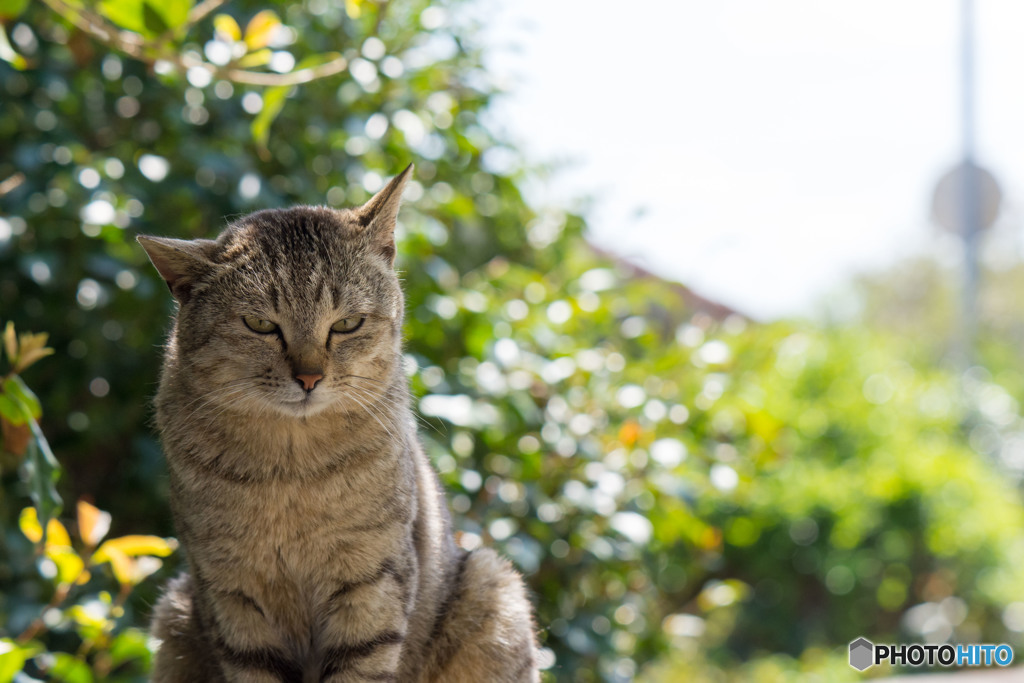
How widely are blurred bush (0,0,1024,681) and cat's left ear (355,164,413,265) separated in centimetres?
48

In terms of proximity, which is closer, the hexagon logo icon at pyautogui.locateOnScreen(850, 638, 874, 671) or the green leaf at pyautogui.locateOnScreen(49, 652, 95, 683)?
the green leaf at pyautogui.locateOnScreen(49, 652, 95, 683)

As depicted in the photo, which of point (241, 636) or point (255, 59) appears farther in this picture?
point (255, 59)

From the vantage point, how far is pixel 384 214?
1837 mm

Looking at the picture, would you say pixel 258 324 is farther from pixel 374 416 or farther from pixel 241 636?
pixel 241 636

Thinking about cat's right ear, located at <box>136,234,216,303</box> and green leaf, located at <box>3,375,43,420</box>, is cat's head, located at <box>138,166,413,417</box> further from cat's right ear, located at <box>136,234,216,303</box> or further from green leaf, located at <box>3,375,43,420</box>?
green leaf, located at <box>3,375,43,420</box>

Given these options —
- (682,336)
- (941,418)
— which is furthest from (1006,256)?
(682,336)

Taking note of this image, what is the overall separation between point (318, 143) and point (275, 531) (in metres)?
1.56

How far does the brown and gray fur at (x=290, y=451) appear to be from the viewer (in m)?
1.67

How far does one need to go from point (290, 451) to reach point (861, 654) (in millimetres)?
2308

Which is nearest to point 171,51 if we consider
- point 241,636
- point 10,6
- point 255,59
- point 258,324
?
point 255,59

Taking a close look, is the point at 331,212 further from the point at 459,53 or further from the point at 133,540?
the point at 459,53

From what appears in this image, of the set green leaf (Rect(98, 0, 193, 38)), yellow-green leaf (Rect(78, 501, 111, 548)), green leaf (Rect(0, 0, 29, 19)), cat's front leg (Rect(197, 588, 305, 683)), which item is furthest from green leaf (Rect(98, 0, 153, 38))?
cat's front leg (Rect(197, 588, 305, 683))

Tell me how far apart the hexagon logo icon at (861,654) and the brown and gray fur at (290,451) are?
1.95 m

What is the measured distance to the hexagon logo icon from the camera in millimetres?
3072
